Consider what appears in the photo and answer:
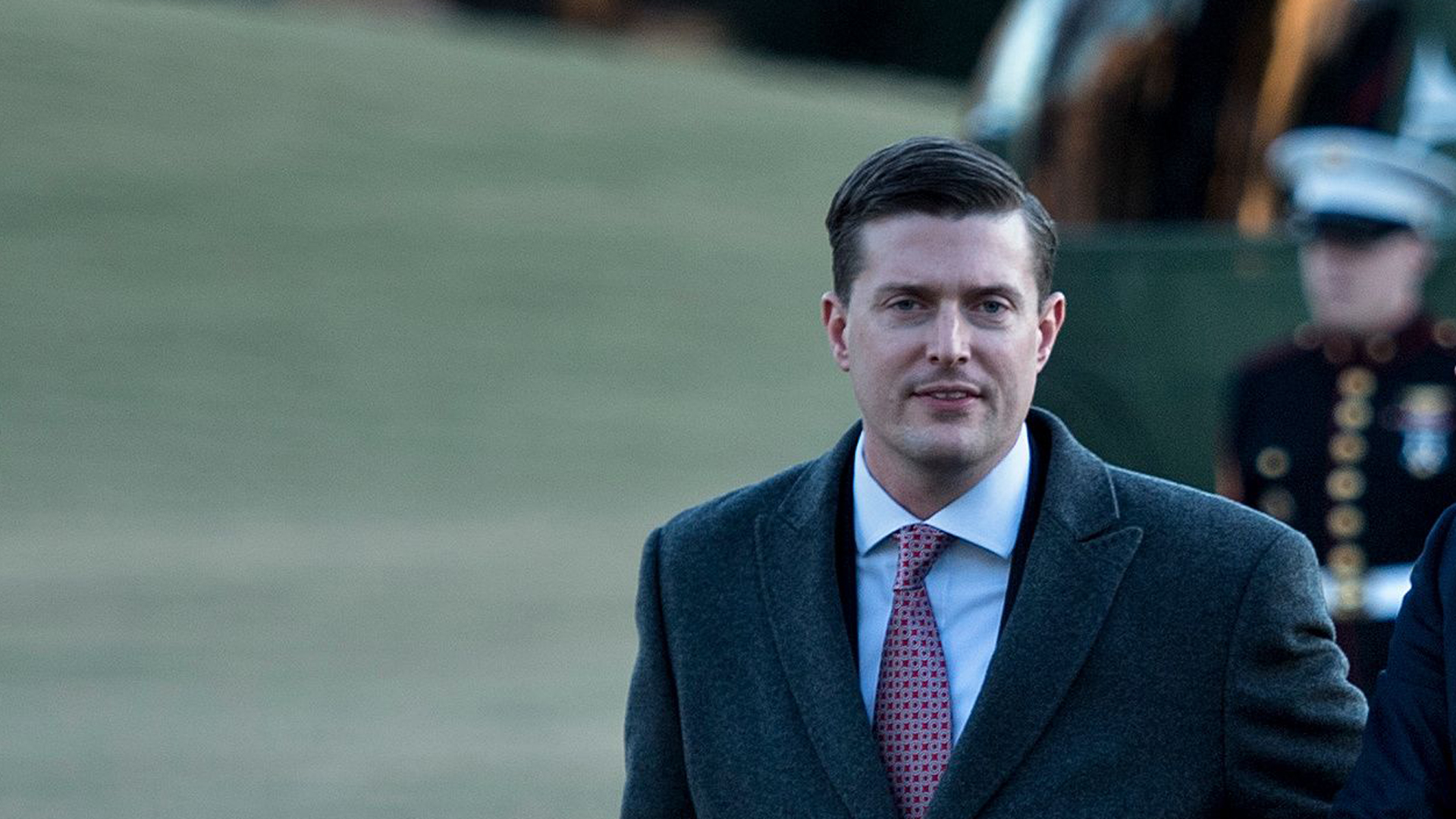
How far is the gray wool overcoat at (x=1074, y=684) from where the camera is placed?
2.44 metres

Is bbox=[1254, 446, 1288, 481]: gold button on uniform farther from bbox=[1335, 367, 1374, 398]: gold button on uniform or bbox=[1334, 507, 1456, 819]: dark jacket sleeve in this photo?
bbox=[1334, 507, 1456, 819]: dark jacket sleeve

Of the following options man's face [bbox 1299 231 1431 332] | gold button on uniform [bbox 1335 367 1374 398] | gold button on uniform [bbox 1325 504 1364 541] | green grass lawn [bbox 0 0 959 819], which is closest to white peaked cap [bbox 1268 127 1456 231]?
man's face [bbox 1299 231 1431 332]

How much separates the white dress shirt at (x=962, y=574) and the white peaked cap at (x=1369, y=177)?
3045mm

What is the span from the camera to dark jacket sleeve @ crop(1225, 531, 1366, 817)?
2.43m

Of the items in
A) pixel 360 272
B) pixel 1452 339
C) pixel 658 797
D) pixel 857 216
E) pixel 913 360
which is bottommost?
pixel 658 797

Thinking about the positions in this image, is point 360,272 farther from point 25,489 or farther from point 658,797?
point 658,797

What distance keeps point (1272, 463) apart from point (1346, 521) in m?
0.18

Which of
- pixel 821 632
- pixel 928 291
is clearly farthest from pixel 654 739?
pixel 928 291

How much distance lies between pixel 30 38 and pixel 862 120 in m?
9.22

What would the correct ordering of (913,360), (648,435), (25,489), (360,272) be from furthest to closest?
(360,272) < (648,435) < (25,489) < (913,360)

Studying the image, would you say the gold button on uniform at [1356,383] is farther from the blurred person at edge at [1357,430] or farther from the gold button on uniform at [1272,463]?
the gold button on uniform at [1272,463]

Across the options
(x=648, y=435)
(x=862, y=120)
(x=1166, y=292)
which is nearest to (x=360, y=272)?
(x=648, y=435)

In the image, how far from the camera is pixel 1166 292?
649 centimetres

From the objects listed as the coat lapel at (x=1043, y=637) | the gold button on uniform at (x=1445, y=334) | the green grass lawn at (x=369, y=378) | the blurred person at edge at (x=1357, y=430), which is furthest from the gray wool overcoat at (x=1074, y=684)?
the green grass lawn at (x=369, y=378)
